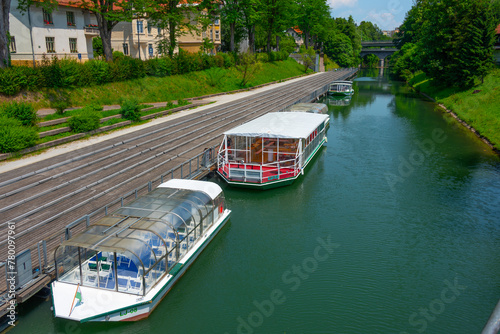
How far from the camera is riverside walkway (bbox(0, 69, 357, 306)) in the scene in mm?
16172

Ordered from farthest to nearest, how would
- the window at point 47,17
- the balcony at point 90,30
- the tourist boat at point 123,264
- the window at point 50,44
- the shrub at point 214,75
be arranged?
the shrub at point 214,75 < the balcony at point 90,30 < the window at point 50,44 < the window at point 47,17 < the tourist boat at point 123,264

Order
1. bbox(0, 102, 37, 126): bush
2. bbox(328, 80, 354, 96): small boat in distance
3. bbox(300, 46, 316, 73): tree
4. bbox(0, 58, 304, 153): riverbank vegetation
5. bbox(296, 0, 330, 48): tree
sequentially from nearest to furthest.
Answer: bbox(0, 58, 304, 153): riverbank vegetation, bbox(0, 102, 37, 126): bush, bbox(328, 80, 354, 96): small boat in distance, bbox(300, 46, 316, 73): tree, bbox(296, 0, 330, 48): tree

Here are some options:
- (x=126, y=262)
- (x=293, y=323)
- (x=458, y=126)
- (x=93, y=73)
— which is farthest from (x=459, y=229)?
(x=93, y=73)

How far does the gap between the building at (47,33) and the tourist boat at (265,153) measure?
1102 inches

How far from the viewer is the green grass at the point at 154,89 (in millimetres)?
40875

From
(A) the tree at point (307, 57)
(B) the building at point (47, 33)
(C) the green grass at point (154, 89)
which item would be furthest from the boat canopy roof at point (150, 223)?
(A) the tree at point (307, 57)

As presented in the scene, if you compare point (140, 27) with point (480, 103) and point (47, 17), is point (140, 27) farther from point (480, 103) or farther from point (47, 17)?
point (480, 103)

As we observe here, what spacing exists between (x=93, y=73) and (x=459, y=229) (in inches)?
1450

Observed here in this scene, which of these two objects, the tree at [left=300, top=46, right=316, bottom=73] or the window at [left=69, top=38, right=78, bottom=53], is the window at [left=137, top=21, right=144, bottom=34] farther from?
the tree at [left=300, top=46, right=316, bottom=73]

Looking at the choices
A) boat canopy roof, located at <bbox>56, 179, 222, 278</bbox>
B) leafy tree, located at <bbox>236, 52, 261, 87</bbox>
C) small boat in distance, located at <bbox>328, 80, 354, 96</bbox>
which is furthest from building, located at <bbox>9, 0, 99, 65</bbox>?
small boat in distance, located at <bbox>328, 80, 354, 96</bbox>

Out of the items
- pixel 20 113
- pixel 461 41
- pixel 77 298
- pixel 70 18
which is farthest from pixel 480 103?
pixel 70 18

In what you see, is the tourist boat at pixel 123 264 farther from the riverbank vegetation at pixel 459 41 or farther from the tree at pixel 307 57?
the tree at pixel 307 57

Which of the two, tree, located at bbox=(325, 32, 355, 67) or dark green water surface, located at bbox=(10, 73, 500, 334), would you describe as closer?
dark green water surface, located at bbox=(10, 73, 500, 334)

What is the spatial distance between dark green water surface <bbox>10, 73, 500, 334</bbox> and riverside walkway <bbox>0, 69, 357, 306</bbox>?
3153 millimetres
